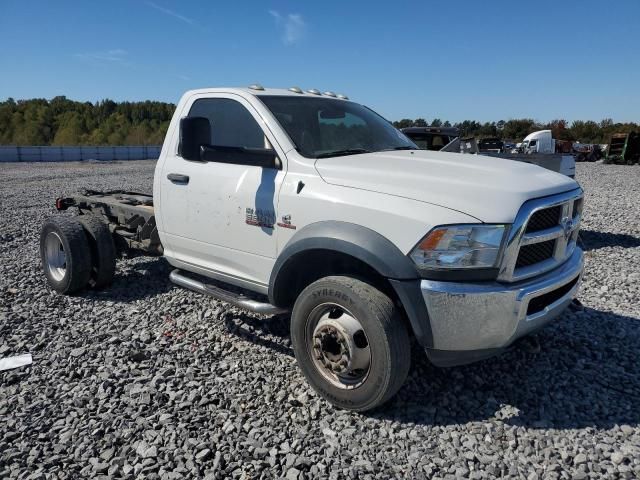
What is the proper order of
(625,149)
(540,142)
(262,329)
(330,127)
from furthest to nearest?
(625,149), (540,142), (262,329), (330,127)

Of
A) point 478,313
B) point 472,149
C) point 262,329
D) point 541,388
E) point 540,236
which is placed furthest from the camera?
point 472,149

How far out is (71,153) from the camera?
35156 mm

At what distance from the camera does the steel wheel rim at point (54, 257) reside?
5273 mm

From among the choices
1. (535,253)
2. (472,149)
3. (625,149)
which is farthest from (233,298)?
(625,149)

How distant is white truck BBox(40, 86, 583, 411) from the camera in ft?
8.48

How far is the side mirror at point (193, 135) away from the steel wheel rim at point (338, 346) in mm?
1391

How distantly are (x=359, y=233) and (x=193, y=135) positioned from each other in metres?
1.38

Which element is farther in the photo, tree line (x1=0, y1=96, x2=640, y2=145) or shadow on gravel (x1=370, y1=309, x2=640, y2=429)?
tree line (x1=0, y1=96, x2=640, y2=145)

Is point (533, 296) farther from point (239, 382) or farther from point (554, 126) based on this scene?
point (554, 126)

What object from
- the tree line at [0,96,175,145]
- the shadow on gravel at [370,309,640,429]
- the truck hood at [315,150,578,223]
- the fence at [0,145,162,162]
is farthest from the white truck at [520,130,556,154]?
the tree line at [0,96,175,145]

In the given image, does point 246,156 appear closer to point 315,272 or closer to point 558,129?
point 315,272

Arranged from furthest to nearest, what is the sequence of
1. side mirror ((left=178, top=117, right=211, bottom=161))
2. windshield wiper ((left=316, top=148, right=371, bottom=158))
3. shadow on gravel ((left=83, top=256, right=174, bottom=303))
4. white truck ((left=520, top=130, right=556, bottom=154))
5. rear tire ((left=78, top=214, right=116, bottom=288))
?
1. white truck ((left=520, top=130, right=556, bottom=154))
2. shadow on gravel ((left=83, top=256, right=174, bottom=303))
3. rear tire ((left=78, top=214, right=116, bottom=288))
4. windshield wiper ((left=316, top=148, right=371, bottom=158))
5. side mirror ((left=178, top=117, right=211, bottom=161))

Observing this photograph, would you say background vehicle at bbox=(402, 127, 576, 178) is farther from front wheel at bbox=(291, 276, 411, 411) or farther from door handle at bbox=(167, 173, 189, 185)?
front wheel at bbox=(291, 276, 411, 411)

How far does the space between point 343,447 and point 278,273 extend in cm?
114
